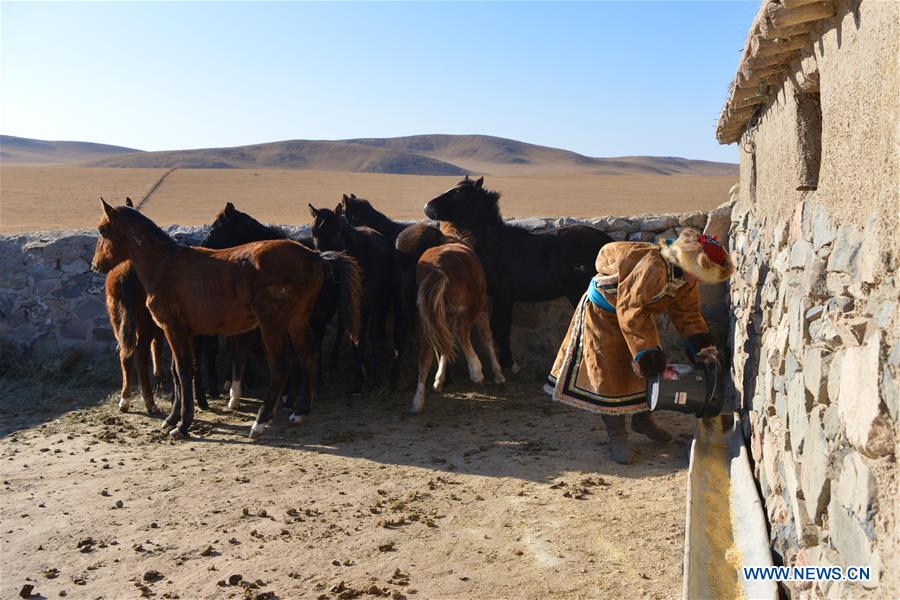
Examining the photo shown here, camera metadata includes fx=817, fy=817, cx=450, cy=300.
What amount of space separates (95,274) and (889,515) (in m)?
8.64

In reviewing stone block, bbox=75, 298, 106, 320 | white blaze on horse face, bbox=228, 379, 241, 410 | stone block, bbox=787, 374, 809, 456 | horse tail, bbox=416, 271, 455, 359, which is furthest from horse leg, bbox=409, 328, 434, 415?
stone block, bbox=787, 374, 809, 456

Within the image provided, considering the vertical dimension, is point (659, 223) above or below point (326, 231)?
above

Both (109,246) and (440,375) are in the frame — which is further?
(440,375)

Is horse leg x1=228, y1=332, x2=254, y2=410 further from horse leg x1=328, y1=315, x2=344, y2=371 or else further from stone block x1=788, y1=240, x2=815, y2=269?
stone block x1=788, y1=240, x2=815, y2=269

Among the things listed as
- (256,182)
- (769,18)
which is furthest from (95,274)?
(256,182)

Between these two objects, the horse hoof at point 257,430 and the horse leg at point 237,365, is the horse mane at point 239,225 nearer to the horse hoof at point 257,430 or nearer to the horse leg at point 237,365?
the horse leg at point 237,365

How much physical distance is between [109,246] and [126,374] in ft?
4.03

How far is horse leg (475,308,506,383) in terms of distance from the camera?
7844mm

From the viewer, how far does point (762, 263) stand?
4.83 m

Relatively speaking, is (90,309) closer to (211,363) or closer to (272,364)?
(211,363)

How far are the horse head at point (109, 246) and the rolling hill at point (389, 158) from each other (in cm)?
7331

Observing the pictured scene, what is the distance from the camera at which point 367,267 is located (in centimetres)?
783

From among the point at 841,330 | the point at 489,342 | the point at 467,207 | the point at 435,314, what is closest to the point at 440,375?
the point at 489,342

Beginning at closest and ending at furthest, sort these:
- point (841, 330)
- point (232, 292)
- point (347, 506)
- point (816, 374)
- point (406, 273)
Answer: point (841, 330) → point (816, 374) → point (347, 506) → point (232, 292) → point (406, 273)
